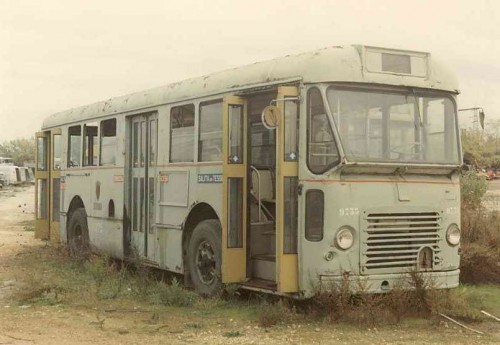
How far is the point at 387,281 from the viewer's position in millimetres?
7871

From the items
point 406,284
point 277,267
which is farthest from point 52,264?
point 406,284

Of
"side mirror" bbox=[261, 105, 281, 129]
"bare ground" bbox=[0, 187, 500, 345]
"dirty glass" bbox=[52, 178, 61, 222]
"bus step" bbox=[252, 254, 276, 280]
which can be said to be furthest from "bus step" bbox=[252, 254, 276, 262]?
"dirty glass" bbox=[52, 178, 61, 222]

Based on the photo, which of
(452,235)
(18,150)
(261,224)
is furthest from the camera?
(18,150)

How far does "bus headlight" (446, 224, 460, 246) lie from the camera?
8.32m

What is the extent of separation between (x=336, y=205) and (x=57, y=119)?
29.0ft

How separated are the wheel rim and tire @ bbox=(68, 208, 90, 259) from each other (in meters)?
3.95

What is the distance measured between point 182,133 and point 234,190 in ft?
5.95

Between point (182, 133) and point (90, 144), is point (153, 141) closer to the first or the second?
point (182, 133)

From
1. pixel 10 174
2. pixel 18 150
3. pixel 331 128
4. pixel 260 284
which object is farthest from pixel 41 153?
pixel 18 150

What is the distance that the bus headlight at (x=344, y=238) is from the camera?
764cm

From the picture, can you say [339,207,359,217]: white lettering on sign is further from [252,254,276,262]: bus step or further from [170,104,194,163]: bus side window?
[170,104,194,163]: bus side window

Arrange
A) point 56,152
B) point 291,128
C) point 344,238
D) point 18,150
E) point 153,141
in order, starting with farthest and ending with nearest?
point 18,150
point 56,152
point 153,141
point 291,128
point 344,238

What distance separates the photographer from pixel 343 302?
761 centimetres

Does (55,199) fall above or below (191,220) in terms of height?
above
